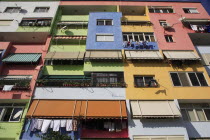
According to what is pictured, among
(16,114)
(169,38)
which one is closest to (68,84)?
(16,114)

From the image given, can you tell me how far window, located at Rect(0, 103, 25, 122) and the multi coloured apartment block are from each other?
0.28ft

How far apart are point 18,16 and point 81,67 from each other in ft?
42.1

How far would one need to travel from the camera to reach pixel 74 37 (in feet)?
70.1

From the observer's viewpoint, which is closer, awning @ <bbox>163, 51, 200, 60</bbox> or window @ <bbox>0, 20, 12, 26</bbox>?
awning @ <bbox>163, 51, 200, 60</bbox>

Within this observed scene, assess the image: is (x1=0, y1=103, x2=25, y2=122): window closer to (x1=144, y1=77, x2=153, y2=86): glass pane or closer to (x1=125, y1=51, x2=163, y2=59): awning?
(x1=125, y1=51, x2=163, y2=59): awning

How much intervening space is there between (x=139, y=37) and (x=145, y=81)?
22.1 ft

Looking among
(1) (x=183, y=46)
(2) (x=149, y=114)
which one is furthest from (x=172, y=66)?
(2) (x=149, y=114)

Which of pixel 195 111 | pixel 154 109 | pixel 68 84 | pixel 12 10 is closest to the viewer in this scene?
pixel 154 109

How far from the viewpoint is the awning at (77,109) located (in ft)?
43.8

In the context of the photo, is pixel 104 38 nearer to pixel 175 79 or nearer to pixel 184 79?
pixel 175 79

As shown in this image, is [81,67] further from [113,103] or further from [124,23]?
[124,23]

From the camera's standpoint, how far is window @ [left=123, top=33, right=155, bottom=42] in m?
21.0

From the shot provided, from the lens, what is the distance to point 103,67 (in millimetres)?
17797

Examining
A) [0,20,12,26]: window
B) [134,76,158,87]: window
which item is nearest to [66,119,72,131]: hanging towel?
[134,76,158,87]: window
